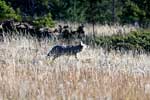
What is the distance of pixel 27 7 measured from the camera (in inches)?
1210

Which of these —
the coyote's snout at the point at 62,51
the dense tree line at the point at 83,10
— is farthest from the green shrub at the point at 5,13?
the coyote's snout at the point at 62,51

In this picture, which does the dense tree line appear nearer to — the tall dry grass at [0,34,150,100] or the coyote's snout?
the coyote's snout

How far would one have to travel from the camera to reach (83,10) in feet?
93.2

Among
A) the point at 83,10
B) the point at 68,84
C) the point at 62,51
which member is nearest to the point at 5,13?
the point at 83,10

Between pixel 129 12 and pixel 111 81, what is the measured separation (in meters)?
18.5

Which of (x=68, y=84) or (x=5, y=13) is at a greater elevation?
(x=68, y=84)

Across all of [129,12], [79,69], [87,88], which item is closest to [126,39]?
[129,12]

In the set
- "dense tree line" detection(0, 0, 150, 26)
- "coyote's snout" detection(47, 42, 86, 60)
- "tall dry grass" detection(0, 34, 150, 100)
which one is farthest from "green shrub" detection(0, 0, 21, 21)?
"tall dry grass" detection(0, 34, 150, 100)

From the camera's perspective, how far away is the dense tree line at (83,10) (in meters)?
23.0

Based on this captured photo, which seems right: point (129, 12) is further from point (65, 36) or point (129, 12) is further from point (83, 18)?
point (65, 36)

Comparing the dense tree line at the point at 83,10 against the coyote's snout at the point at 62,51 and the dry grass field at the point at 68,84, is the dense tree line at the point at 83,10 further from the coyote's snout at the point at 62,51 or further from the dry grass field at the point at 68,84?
the dry grass field at the point at 68,84

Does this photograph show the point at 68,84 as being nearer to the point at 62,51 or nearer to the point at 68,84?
the point at 68,84

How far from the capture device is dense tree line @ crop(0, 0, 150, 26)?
75.6ft

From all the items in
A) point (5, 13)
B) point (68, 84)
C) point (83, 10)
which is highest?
point (68, 84)
